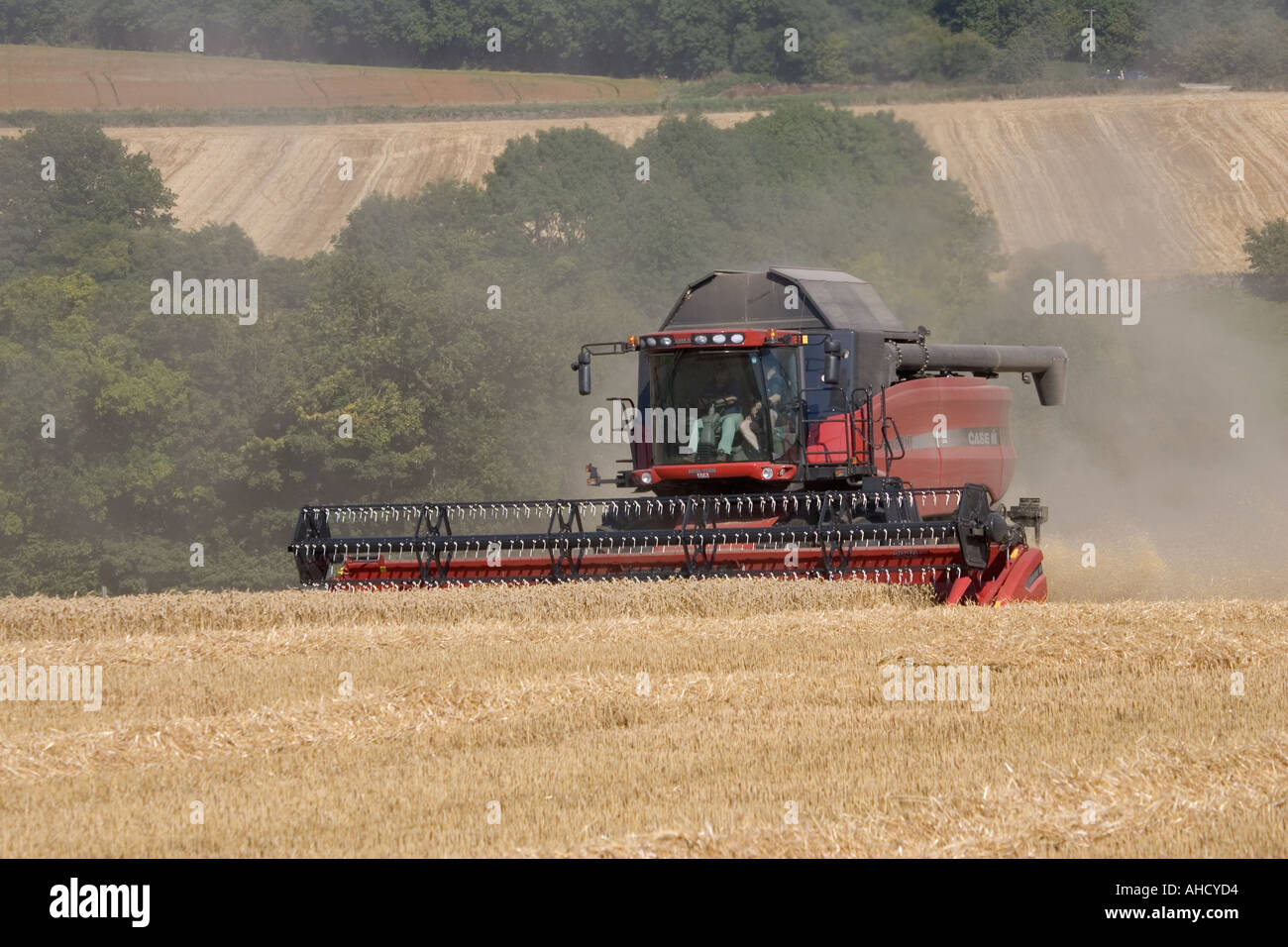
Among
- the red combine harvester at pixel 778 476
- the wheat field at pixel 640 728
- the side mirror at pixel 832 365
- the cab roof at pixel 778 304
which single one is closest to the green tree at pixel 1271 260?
the red combine harvester at pixel 778 476

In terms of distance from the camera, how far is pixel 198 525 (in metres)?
30.9

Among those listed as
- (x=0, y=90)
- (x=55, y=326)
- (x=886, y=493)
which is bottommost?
(x=886, y=493)

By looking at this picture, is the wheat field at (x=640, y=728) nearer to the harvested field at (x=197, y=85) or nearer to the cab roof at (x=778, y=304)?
the cab roof at (x=778, y=304)

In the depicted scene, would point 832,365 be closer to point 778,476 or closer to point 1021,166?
point 778,476

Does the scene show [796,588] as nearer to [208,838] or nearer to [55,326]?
[208,838]

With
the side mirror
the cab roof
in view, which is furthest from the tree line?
the side mirror

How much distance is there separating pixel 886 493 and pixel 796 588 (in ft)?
6.46

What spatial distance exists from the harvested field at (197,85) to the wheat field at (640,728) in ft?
158

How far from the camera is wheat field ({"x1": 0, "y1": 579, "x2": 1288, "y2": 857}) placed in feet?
20.9

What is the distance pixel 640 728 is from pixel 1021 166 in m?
46.3

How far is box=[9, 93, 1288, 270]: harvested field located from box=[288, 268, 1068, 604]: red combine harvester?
3050cm

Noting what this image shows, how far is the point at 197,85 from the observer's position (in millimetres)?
58844

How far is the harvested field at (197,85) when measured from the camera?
58.1 metres
